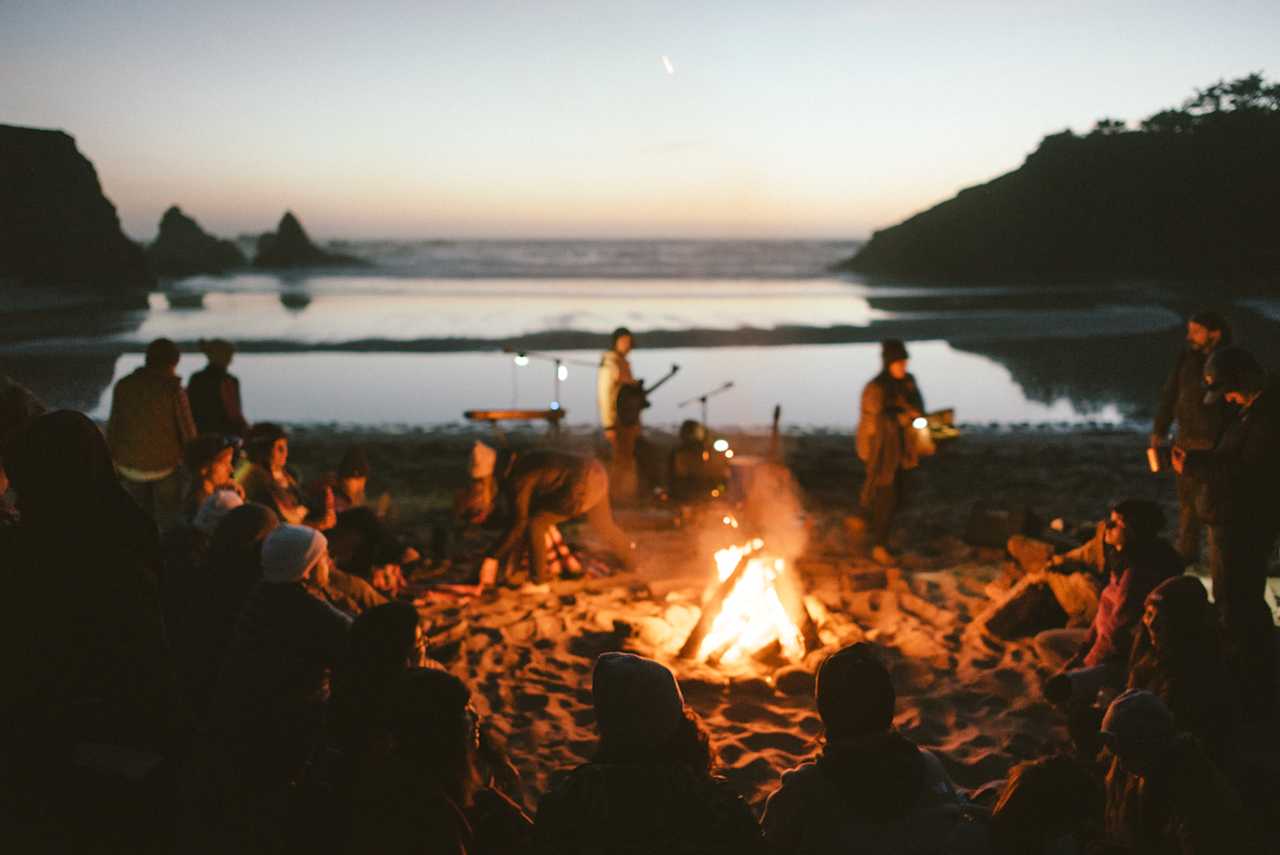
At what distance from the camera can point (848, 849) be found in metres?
2.81

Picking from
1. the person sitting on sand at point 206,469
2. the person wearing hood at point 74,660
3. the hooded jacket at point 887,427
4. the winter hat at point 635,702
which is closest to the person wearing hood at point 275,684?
the person wearing hood at point 74,660

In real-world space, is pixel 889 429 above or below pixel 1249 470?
below

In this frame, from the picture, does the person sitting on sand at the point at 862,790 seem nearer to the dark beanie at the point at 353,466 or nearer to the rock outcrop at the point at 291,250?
the dark beanie at the point at 353,466

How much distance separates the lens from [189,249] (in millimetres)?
75625

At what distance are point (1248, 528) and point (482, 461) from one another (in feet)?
17.1

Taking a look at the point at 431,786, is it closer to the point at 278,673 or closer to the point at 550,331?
the point at 278,673

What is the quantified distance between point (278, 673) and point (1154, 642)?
357 cm

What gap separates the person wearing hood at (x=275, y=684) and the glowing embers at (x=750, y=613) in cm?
294

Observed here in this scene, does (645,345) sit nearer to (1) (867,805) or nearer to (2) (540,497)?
(2) (540,497)

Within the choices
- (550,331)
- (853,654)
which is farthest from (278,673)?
(550,331)

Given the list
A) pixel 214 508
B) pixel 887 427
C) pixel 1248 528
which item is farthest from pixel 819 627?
pixel 214 508

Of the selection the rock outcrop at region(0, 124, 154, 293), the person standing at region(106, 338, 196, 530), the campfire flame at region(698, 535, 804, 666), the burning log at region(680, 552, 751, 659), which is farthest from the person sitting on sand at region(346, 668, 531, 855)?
the rock outcrop at region(0, 124, 154, 293)

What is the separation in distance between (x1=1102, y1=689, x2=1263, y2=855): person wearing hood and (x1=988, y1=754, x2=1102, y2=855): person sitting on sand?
0.43 metres

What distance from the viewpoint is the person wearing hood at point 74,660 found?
2.92 m
